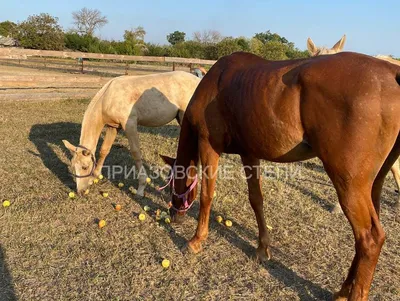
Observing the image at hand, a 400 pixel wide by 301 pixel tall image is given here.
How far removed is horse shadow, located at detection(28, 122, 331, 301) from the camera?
3.19m

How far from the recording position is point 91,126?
17.7ft

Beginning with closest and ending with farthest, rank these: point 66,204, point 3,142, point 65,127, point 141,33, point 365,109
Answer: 1. point 365,109
2. point 66,204
3. point 3,142
4. point 65,127
5. point 141,33

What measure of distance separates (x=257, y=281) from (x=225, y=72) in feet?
6.53

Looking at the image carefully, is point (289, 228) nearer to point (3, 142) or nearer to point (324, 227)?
point (324, 227)

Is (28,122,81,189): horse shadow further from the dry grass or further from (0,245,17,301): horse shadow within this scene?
(0,245,17,301): horse shadow

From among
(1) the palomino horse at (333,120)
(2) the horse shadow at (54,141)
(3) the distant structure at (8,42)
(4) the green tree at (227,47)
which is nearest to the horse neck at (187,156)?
(1) the palomino horse at (333,120)

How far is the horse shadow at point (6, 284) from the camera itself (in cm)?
292

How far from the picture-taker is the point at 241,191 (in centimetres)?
542

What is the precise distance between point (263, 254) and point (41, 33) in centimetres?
4834

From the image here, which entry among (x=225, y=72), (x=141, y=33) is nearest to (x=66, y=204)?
(x=225, y=72)

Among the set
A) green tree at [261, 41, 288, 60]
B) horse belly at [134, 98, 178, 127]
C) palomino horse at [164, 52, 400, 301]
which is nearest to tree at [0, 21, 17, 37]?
green tree at [261, 41, 288, 60]

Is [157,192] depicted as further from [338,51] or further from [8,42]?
[8,42]

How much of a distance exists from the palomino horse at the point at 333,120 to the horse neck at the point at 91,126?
278cm

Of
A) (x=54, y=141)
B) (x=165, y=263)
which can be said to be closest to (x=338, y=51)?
(x=165, y=263)
